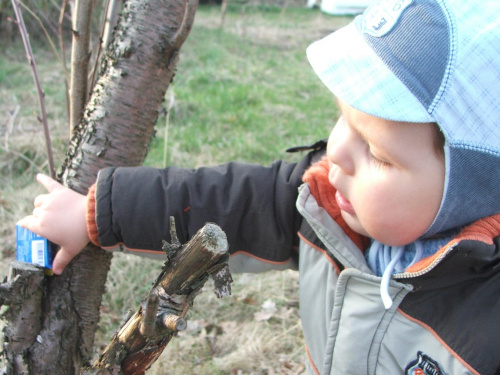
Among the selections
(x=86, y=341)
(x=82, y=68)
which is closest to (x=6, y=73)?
(x=82, y=68)

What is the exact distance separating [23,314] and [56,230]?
27cm

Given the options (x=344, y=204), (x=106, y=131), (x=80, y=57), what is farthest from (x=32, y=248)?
(x=344, y=204)

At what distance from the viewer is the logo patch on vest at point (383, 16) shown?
117cm

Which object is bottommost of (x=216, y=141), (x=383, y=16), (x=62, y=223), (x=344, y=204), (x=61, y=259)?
(x=216, y=141)

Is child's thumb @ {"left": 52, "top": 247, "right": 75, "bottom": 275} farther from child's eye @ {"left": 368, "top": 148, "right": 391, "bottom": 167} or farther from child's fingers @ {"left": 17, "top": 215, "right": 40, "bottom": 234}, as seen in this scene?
child's eye @ {"left": 368, "top": 148, "right": 391, "bottom": 167}

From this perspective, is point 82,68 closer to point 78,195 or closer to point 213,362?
point 78,195

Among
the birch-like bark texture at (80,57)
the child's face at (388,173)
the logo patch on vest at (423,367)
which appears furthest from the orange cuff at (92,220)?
the logo patch on vest at (423,367)

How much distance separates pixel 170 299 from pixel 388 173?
585mm

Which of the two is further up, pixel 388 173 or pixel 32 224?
pixel 388 173

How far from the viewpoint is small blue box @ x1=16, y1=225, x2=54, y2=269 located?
153 centimetres

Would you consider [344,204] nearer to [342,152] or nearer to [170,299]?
[342,152]

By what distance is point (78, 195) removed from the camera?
63.4 inches

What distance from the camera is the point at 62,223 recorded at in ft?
4.98

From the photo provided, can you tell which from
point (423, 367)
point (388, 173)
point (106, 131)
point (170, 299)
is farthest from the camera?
point (106, 131)
